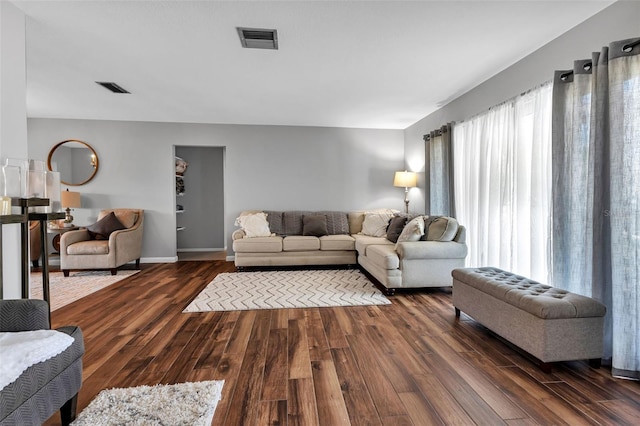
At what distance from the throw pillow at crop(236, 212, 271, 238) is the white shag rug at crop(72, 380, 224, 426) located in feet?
10.8

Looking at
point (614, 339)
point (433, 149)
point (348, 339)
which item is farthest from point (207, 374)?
point (433, 149)

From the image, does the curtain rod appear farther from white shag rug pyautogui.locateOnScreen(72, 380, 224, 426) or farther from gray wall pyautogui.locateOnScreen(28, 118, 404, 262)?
white shag rug pyautogui.locateOnScreen(72, 380, 224, 426)

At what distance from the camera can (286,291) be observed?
12.5 ft

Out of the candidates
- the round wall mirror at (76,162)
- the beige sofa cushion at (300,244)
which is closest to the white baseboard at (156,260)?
the round wall mirror at (76,162)

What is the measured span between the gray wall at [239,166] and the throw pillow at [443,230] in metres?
1.64

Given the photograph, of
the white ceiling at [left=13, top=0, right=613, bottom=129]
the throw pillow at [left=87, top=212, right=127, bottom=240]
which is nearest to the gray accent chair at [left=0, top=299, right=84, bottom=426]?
the white ceiling at [left=13, top=0, right=613, bottom=129]

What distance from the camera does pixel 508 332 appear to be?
7.43ft

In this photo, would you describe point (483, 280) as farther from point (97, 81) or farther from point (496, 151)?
point (97, 81)

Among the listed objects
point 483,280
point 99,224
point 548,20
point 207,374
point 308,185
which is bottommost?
point 207,374

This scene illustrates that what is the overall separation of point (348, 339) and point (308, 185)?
3755 millimetres

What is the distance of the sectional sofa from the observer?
370 centimetres

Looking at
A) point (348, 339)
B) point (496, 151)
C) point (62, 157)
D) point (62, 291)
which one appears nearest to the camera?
point (348, 339)

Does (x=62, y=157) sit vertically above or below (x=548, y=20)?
below

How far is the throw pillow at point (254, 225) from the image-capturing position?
5059 mm
